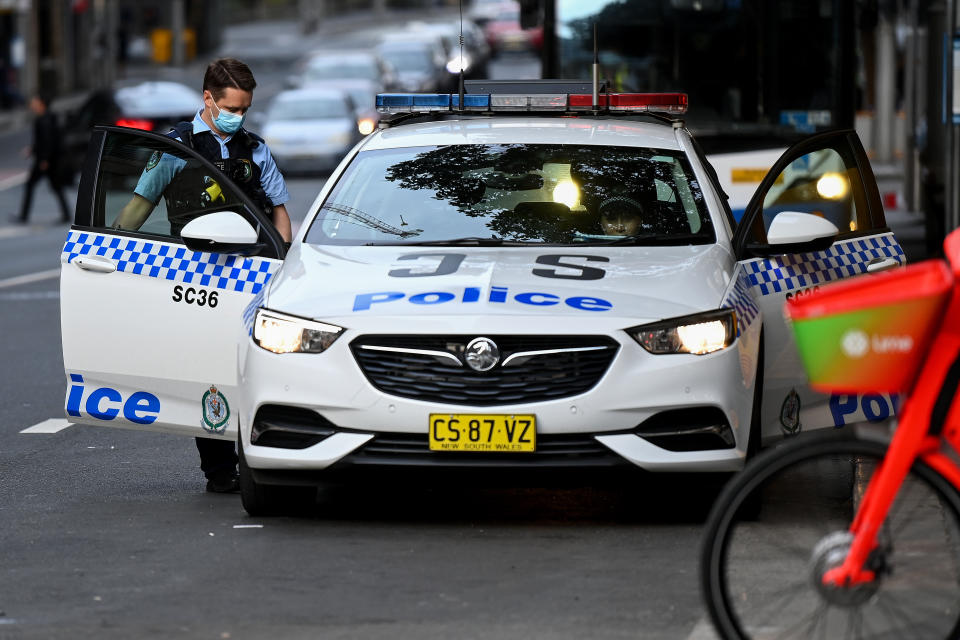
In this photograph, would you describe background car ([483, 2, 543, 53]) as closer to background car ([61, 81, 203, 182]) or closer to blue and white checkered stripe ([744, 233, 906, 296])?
background car ([61, 81, 203, 182])

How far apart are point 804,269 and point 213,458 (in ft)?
8.52

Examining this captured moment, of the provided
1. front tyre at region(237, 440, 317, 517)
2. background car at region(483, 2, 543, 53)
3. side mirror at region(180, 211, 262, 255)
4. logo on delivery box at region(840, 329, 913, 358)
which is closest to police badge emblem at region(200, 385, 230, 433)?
front tyre at region(237, 440, 317, 517)

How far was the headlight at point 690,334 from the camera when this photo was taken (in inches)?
271

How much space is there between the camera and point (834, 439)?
16.0 ft

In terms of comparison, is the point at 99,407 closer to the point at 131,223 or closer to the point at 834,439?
the point at 131,223

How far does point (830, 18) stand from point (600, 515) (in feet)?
26.0

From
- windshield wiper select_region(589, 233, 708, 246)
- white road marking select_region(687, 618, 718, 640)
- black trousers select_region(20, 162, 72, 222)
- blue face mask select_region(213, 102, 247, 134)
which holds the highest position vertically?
blue face mask select_region(213, 102, 247, 134)

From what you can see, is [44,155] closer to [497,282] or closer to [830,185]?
[830,185]

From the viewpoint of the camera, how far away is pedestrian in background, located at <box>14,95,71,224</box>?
2666cm

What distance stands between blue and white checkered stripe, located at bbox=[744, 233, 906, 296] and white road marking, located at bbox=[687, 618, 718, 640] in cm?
213

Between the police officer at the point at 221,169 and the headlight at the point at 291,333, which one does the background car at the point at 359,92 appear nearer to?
the police officer at the point at 221,169

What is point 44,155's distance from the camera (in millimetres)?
26719

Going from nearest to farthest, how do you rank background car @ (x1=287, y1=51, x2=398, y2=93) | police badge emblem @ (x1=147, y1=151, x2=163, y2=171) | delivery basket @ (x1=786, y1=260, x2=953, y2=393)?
delivery basket @ (x1=786, y1=260, x2=953, y2=393)
police badge emblem @ (x1=147, y1=151, x2=163, y2=171)
background car @ (x1=287, y1=51, x2=398, y2=93)

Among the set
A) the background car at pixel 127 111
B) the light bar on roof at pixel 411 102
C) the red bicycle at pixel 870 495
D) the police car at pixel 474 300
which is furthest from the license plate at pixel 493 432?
the background car at pixel 127 111
